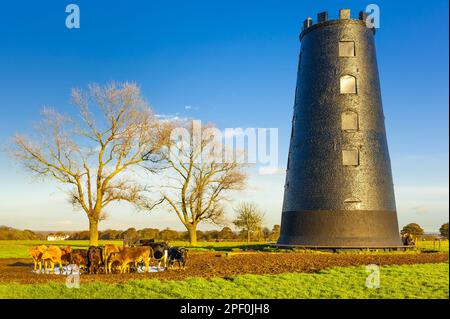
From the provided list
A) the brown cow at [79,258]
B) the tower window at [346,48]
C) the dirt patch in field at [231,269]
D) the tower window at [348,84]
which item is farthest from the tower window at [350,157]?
the brown cow at [79,258]

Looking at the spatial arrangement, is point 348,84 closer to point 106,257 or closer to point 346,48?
point 346,48

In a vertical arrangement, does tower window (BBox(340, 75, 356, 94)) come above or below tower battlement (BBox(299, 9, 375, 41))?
below

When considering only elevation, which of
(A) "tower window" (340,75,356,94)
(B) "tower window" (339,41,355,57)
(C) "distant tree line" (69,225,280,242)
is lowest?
(C) "distant tree line" (69,225,280,242)

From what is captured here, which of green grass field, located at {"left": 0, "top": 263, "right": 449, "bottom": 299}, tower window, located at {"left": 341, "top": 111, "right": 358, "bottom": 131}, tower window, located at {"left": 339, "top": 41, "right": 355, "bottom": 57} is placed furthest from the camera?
tower window, located at {"left": 339, "top": 41, "right": 355, "bottom": 57}

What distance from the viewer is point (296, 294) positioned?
1155 cm

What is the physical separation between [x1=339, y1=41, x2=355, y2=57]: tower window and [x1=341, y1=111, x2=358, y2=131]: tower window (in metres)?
4.07

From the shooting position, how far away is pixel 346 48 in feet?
95.5

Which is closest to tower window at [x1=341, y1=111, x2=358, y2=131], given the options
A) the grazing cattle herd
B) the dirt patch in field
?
the dirt patch in field

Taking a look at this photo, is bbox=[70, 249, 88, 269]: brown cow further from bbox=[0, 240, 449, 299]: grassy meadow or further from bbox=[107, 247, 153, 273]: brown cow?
bbox=[0, 240, 449, 299]: grassy meadow

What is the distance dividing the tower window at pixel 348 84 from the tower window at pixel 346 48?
5.19ft

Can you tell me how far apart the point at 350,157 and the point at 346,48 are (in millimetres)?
7427

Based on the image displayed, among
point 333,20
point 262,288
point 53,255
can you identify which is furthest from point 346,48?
point 53,255

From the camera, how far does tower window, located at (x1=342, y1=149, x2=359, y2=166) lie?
90.3 ft
